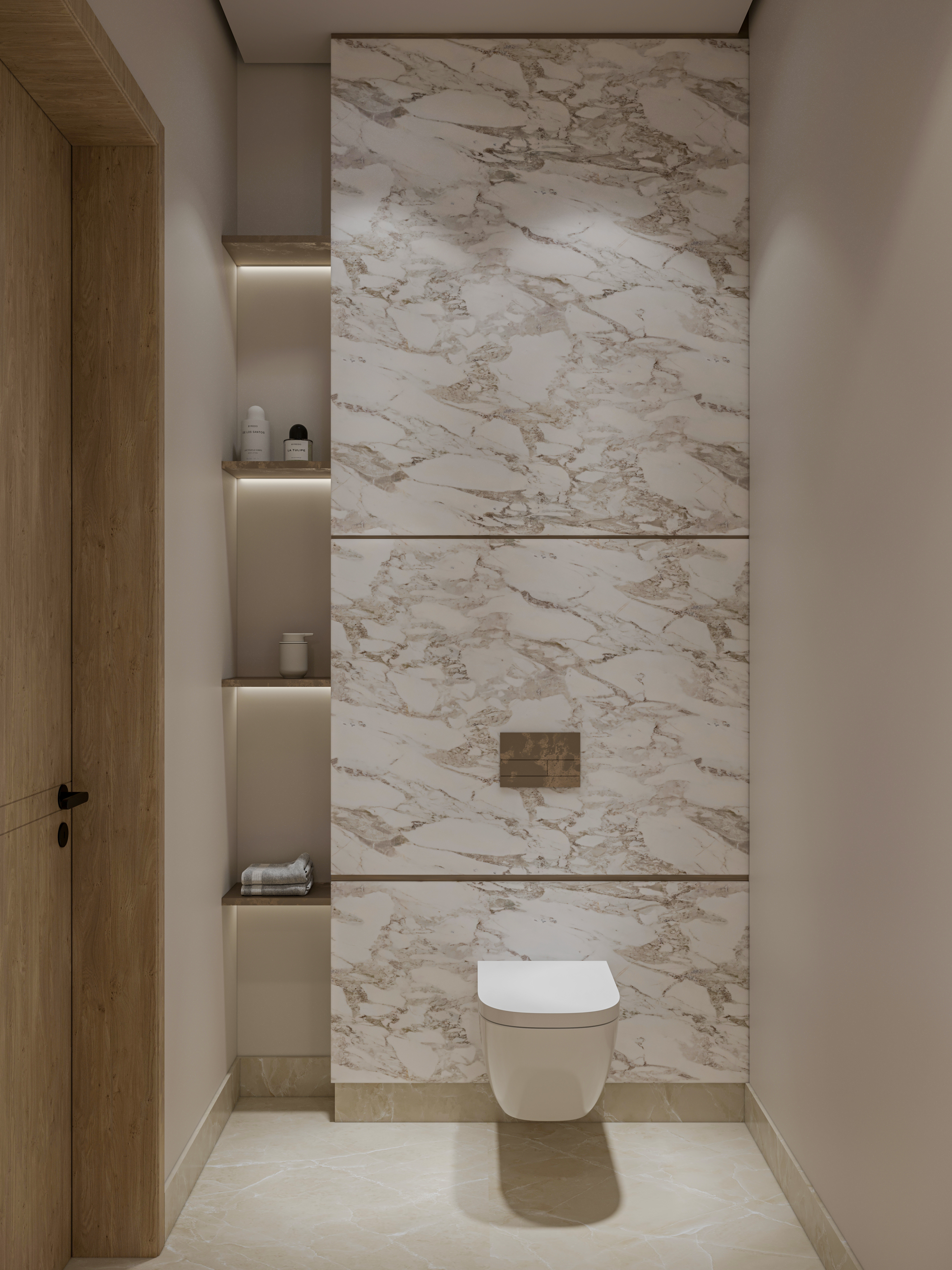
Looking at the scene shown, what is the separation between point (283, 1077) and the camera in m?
2.65

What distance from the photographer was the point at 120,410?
194 cm

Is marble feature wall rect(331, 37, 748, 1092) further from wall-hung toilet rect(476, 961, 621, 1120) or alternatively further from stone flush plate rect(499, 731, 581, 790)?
wall-hung toilet rect(476, 961, 621, 1120)

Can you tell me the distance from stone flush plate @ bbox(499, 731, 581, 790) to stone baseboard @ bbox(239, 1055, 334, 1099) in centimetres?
99

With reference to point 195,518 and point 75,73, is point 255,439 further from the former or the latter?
point 75,73

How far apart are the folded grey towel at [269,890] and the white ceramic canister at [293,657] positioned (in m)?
0.57

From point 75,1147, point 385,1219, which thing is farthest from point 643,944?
point 75,1147

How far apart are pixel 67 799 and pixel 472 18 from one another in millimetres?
2166

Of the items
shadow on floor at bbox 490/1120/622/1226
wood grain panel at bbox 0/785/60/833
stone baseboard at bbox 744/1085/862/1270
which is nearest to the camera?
wood grain panel at bbox 0/785/60/833

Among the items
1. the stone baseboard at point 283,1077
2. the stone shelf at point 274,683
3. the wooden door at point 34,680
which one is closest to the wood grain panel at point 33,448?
the wooden door at point 34,680

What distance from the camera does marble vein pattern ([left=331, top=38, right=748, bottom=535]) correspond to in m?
2.51

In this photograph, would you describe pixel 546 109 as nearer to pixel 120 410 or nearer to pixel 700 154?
pixel 700 154

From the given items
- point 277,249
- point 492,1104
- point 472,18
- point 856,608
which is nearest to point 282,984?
point 492,1104

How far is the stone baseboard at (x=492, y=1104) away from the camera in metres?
2.52

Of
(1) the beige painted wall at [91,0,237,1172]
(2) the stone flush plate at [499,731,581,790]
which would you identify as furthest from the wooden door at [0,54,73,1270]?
(2) the stone flush plate at [499,731,581,790]
